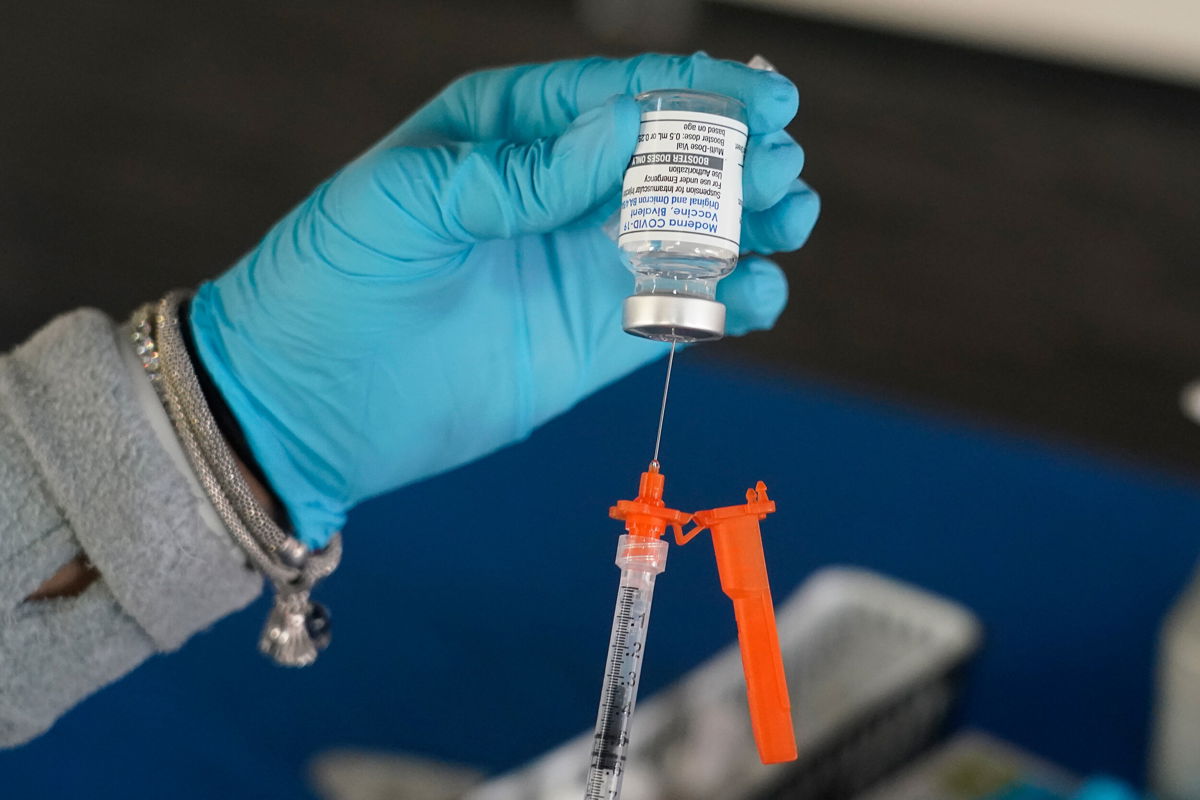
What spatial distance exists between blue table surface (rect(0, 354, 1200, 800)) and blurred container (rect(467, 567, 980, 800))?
0.12 meters

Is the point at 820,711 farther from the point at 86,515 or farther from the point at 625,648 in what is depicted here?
the point at 86,515

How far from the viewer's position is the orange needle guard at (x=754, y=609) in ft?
2.72

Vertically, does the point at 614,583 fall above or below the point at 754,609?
below

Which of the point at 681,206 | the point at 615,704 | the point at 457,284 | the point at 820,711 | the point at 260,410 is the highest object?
the point at 681,206

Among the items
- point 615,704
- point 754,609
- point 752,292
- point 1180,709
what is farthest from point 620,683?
point 1180,709

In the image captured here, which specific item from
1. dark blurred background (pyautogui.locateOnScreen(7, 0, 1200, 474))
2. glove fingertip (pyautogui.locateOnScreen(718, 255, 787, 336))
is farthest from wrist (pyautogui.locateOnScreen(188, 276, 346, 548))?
dark blurred background (pyautogui.locateOnScreen(7, 0, 1200, 474))

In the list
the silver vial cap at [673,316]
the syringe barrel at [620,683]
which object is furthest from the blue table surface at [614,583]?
the silver vial cap at [673,316]

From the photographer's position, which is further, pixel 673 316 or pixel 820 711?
pixel 820 711

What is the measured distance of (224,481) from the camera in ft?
3.22

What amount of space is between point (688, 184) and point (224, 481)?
0.47 metres

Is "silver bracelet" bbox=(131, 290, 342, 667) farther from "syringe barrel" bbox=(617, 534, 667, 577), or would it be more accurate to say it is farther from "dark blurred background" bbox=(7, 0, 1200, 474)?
"dark blurred background" bbox=(7, 0, 1200, 474)

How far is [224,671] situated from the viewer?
1.41 metres

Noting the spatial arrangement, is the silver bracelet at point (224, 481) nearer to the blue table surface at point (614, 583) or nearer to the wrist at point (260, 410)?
the wrist at point (260, 410)

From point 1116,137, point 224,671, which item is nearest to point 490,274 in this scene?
point 224,671
